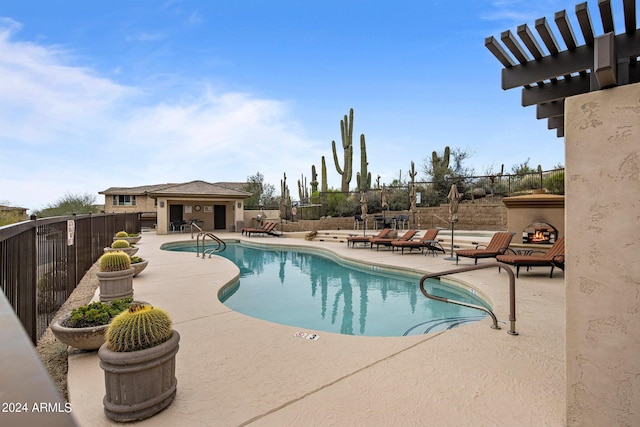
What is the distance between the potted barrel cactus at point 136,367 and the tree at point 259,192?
97.7ft

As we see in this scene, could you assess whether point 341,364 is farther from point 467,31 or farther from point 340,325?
point 467,31

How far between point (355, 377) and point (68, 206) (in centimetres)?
3082

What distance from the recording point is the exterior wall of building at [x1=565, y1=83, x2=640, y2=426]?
7.09ft

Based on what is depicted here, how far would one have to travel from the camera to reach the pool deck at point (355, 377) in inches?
109

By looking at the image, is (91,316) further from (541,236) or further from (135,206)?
(135,206)

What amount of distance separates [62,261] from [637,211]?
327 inches

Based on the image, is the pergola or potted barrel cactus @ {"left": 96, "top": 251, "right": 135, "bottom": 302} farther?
potted barrel cactus @ {"left": 96, "top": 251, "right": 135, "bottom": 302}

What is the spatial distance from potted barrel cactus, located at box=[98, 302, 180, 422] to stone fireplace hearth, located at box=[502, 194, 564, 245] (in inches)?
388

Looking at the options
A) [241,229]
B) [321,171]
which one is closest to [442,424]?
[241,229]

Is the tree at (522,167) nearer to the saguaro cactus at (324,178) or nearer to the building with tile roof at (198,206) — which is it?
the saguaro cactus at (324,178)

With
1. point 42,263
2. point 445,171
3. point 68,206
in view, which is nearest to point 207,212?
point 68,206

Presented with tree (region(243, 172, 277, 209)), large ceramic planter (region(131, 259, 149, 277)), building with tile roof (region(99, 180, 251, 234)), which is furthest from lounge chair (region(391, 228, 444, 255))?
tree (region(243, 172, 277, 209))

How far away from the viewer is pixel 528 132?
21.7 metres

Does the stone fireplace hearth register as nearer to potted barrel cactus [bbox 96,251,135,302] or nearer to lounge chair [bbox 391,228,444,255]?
lounge chair [bbox 391,228,444,255]
